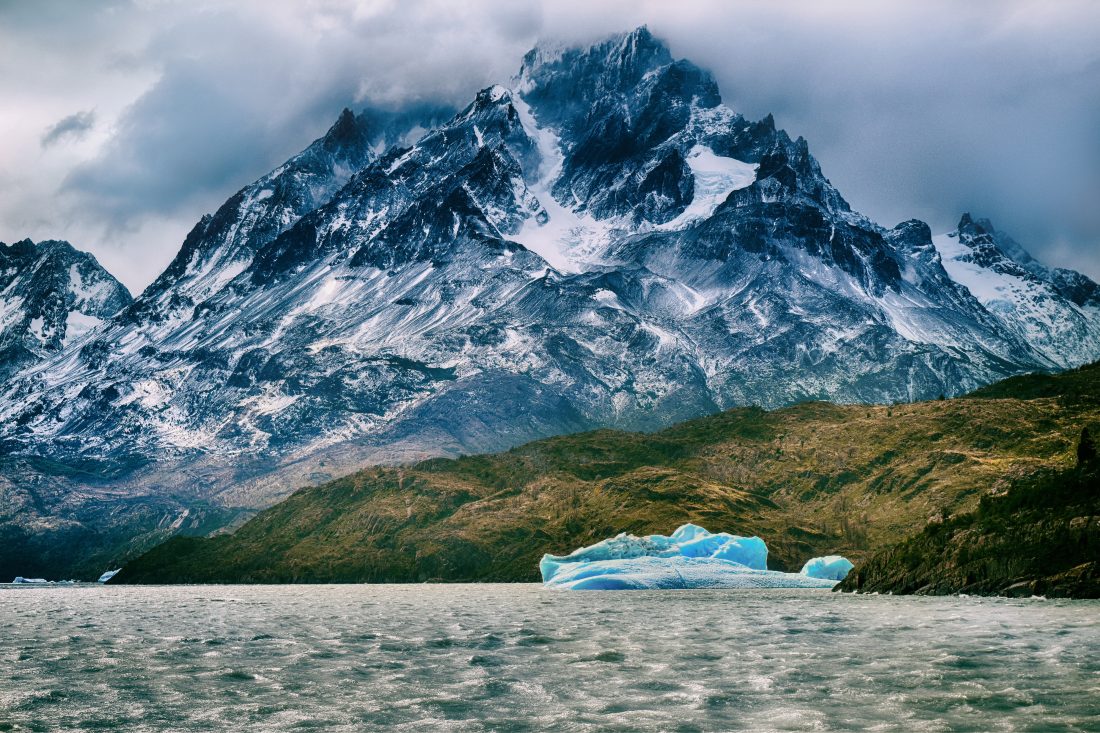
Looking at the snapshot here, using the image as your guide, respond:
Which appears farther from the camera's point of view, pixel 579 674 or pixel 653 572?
pixel 653 572

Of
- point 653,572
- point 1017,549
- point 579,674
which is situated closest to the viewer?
point 579,674

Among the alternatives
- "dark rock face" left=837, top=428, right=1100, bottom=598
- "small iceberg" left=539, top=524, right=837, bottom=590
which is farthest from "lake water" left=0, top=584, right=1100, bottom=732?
"small iceberg" left=539, top=524, right=837, bottom=590

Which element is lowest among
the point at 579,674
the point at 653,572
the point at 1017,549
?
Answer: the point at 579,674

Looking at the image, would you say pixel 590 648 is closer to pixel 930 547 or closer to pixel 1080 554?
pixel 1080 554

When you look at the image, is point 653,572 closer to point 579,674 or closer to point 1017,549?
point 1017,549

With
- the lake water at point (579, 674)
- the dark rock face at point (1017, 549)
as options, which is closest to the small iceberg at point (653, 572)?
the dark rock face at point (1017, 549)

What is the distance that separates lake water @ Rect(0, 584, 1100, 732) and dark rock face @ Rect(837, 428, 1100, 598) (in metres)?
11.6

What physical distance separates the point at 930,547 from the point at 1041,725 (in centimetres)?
9738

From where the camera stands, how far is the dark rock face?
9500 cm

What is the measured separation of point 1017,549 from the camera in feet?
344

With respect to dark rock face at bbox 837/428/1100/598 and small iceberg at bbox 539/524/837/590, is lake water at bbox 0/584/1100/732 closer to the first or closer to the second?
dark rock face at bbox 837/428/1100/598

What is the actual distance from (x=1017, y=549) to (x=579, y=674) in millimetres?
72008

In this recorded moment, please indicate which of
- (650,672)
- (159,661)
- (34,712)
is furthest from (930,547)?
(34,712)

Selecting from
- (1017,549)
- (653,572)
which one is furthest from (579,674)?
(653,572)
